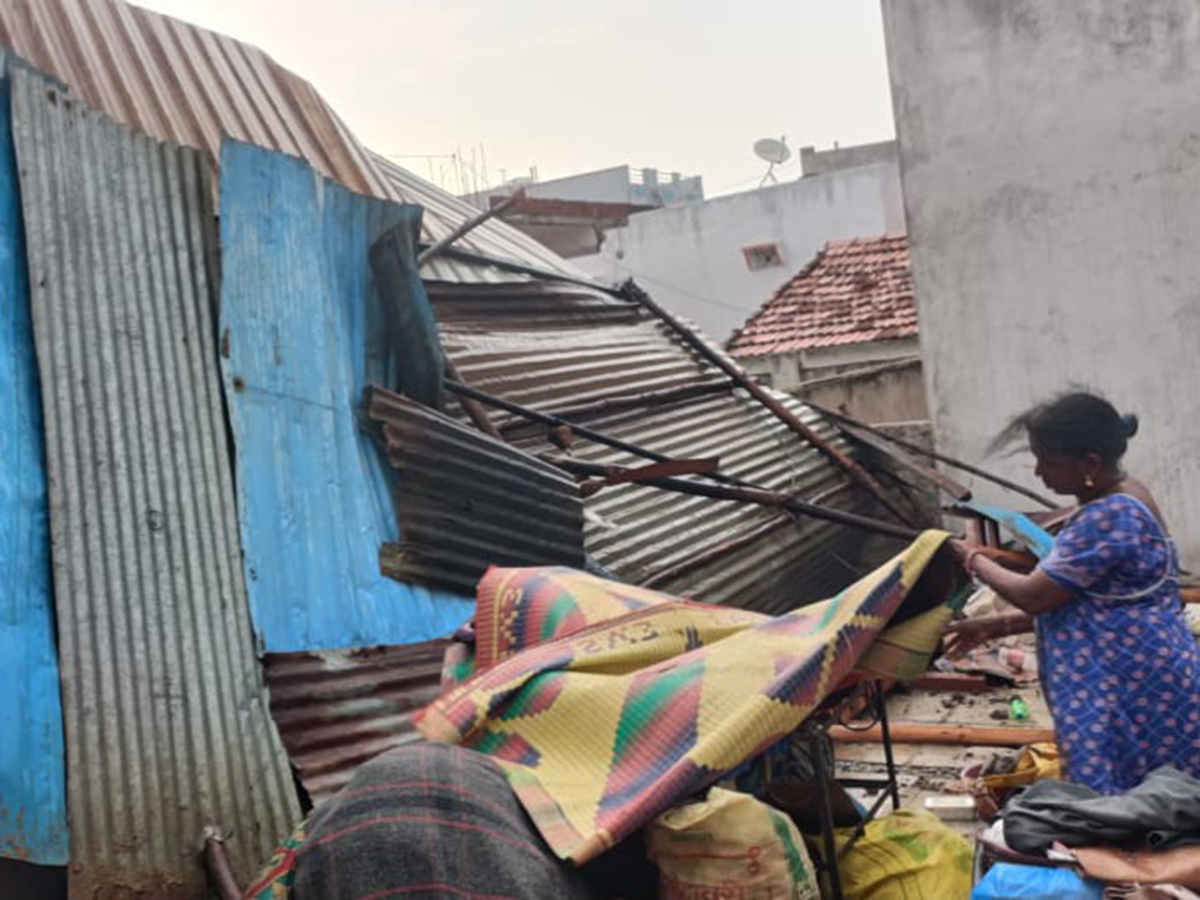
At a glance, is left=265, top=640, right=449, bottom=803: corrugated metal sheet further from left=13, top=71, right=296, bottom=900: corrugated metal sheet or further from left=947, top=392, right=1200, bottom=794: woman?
left=947, top=392, right=1200, bottom=794: woman

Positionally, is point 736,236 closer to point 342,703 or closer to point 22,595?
point 342,703

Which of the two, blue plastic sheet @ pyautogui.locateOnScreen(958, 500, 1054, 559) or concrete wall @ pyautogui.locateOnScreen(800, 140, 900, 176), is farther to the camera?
concrete wall @ pyautogui.locateOnScreen(800, 140, 900, 176)

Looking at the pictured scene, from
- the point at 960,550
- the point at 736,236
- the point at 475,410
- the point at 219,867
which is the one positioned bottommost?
the point at 219,867

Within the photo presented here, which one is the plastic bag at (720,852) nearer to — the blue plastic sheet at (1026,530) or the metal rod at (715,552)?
the blue plastic sheet at (1026,530)

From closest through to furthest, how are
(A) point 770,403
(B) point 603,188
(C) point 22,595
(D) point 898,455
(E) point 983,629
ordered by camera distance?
(C) point 22,595 → (E) point 983,629 → (A) point 770,403 → (D) point 898,455 → (B) point 603,188

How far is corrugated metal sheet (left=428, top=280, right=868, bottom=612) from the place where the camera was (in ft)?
19.5

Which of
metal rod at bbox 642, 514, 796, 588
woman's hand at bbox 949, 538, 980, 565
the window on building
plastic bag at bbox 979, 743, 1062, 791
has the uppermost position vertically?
the window on building

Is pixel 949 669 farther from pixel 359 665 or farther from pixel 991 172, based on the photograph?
pixel 991 172

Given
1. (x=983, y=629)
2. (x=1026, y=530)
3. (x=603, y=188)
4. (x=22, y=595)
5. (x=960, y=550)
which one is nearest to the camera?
(x=960, y=550)

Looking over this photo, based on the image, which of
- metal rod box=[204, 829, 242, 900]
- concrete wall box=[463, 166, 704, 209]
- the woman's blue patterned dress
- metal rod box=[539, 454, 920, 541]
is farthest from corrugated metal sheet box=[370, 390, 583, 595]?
concrete wall box=[463, 166, 704, 209]

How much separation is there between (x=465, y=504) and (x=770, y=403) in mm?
3544

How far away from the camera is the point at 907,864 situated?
281cm

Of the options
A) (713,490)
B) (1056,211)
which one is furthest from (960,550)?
(1056,211)

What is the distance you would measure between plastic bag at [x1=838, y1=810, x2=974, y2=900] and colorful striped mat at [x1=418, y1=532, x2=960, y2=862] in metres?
0.42
